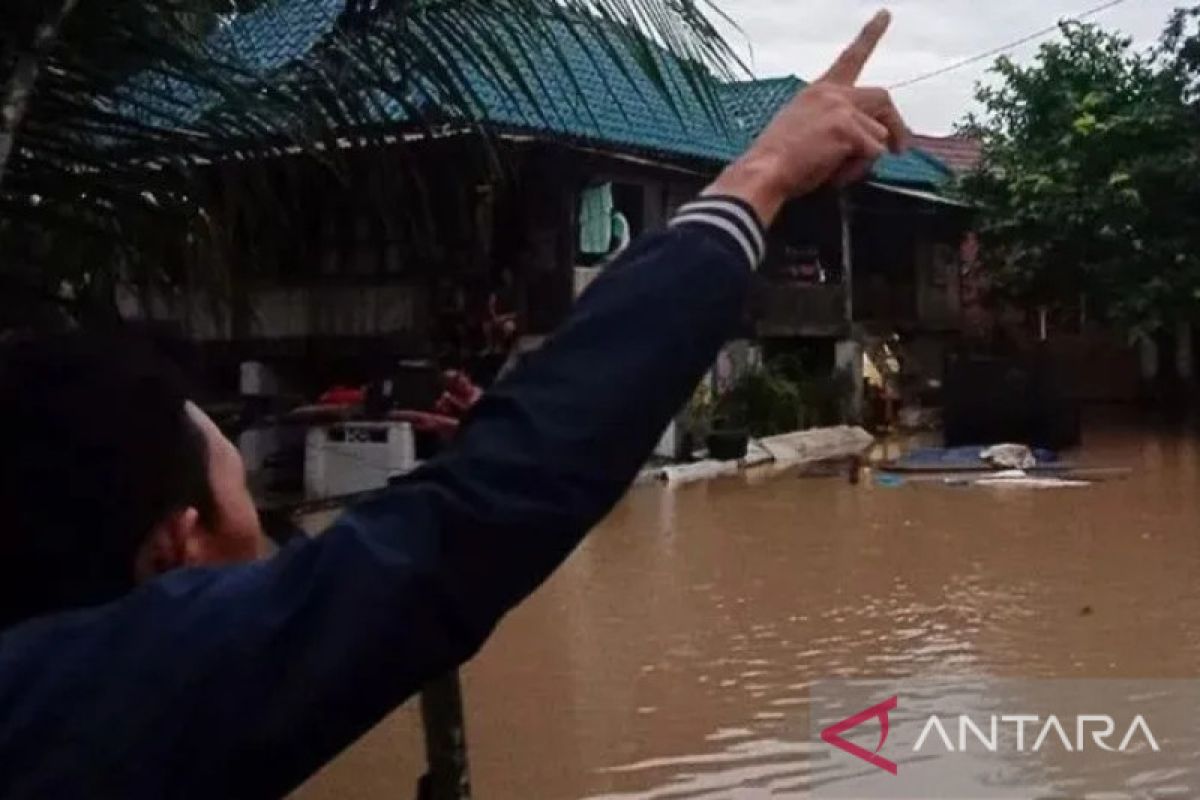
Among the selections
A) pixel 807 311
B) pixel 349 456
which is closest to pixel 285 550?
pixel 349 456

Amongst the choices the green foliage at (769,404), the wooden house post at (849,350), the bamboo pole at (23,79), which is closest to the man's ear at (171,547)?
the bamboo pole at (23,79)

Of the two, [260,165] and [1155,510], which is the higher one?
[260,165]

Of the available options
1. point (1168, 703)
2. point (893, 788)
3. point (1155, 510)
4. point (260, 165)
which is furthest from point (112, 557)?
point (1155, 510)

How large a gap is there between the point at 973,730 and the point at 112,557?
5564 mm

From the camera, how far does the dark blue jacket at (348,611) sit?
A: 96 cm

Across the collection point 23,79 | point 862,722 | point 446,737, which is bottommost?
point 862,722

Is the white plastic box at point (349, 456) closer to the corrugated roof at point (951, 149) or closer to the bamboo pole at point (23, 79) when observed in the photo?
the bamboo pole at point (23, 79)

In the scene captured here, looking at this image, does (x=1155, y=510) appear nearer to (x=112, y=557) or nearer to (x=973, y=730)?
(x=973, y=730)

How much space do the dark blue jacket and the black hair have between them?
5 centimetres

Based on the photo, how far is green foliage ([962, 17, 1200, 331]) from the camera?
2128 cm

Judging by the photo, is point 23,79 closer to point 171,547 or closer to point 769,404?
point 171,547

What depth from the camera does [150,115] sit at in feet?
10.9

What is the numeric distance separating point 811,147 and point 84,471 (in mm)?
511

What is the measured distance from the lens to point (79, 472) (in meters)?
1.06
